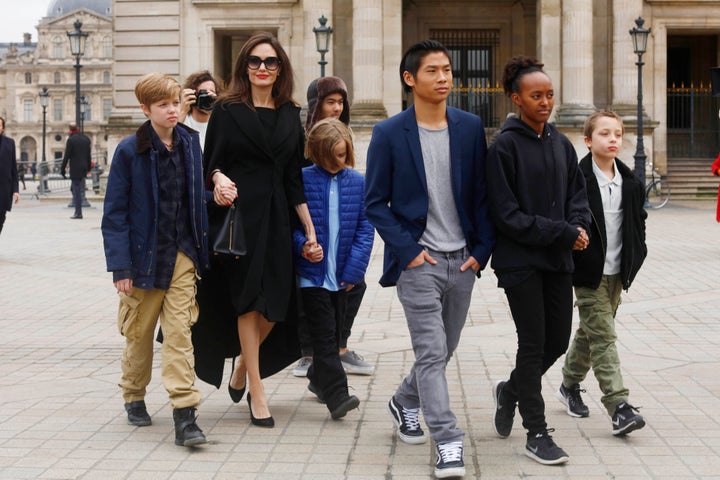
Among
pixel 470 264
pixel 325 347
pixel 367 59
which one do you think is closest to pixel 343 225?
pixel 325 347

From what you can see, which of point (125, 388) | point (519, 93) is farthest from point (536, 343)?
point (125, 388)

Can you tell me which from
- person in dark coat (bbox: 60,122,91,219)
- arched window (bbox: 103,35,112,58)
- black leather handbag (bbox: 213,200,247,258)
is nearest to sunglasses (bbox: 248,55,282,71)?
black leather handbag (bbox: 213,200,247,258)

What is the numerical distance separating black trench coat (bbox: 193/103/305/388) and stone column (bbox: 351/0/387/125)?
25.5 meters

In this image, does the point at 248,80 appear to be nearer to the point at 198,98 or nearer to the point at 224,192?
the point at 198,98

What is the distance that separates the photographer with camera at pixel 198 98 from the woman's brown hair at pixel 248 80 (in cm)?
30

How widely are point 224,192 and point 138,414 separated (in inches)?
57.2

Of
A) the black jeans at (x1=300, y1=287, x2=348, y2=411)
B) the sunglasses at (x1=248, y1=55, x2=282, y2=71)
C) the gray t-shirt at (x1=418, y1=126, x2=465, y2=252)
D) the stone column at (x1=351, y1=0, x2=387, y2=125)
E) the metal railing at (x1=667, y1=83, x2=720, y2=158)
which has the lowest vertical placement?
the black jeans at (x1=300, y1=287, x2=348, y2=411)

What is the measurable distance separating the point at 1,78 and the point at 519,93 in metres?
165

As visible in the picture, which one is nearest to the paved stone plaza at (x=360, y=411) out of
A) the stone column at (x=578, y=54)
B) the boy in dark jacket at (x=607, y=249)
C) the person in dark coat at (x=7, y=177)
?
the boy in dark jacket at (x=607, y=249)

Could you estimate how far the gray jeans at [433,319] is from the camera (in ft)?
19.4

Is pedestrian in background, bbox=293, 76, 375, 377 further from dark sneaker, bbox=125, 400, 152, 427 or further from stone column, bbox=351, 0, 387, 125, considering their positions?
stone column, bbox=351, 0, 387, 125

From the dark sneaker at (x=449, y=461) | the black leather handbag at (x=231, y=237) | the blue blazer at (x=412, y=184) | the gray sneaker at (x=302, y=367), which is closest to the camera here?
the dark sneaker at (x=449, y=461)

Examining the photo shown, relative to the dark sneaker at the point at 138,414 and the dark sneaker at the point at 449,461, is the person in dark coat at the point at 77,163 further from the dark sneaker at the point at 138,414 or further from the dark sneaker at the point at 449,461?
the dark sneaker at the point at 449,461

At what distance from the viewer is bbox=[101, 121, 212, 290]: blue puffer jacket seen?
6480 millimetres
